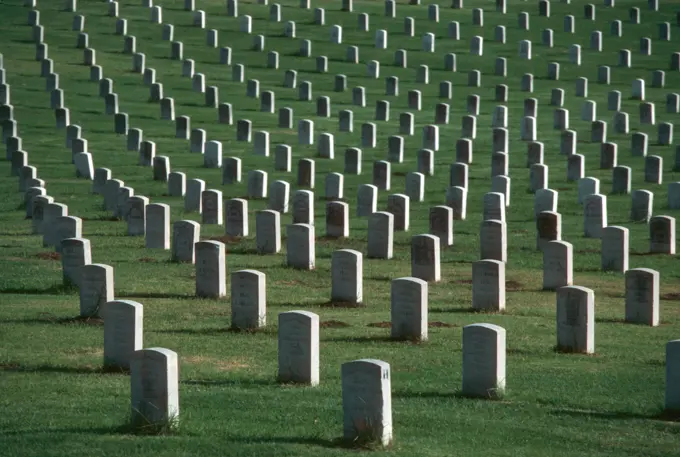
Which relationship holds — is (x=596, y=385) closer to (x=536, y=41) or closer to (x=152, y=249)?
(x=152, y=249)

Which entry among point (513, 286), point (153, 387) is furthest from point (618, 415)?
point (513, 286)

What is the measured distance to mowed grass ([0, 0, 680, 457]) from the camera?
41.1 ft

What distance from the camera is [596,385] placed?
14.6 m

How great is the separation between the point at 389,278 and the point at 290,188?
8417mm

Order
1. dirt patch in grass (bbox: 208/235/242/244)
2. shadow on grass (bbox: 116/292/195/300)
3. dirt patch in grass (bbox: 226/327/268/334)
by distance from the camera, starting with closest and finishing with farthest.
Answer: dirt patch in grass (bbox: 226/327/268/334), shadow on grass (bbox: 116/292/195/300), dirt patch in grass (bbox: 208/235/242/244)

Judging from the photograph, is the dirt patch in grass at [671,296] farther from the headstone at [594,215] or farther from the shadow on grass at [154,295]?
the shadow on grass at [154,295]

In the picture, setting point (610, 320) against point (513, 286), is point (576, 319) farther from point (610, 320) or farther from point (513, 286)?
point (513, 286)

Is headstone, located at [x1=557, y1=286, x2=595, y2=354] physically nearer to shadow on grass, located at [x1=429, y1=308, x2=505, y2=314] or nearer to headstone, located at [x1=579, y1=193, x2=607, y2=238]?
shadow on grass, located at [x1=429, y1=308, x2=505, y2=314]

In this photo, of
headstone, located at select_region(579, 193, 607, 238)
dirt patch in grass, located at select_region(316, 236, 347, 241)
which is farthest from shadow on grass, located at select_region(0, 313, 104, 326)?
headstone, located at select_region(579, 193, 607, 238)


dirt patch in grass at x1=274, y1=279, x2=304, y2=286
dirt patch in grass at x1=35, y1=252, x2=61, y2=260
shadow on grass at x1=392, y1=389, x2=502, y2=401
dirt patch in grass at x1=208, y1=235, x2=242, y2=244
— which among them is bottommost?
shadow on grass at x1=392, y1=389, x2=502, y2=401

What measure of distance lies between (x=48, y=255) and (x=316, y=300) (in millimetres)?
4973

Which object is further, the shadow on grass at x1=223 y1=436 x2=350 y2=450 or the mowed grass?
the mowed grass

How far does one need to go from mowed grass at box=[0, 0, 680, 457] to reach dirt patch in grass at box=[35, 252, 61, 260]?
2.0 inches

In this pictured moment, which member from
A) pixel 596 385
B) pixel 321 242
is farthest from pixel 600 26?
pixel 596 385
